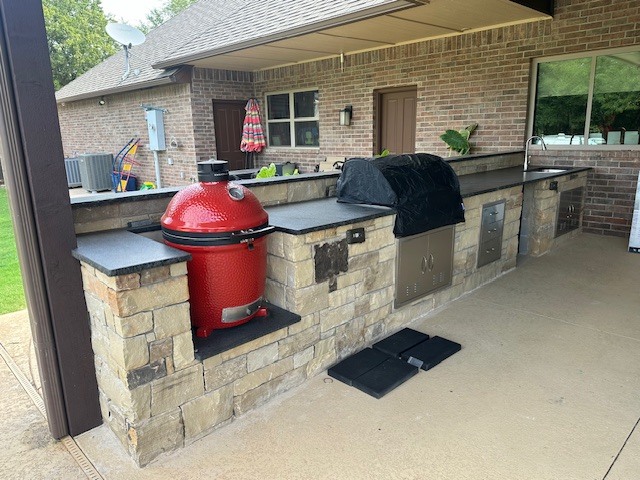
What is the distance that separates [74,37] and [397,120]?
66.7 ft

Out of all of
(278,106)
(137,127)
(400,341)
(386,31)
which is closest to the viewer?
(400,341)

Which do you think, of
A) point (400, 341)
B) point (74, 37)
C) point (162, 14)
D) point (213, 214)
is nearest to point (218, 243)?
point (213, 214)

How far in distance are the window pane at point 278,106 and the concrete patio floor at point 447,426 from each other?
305 inches

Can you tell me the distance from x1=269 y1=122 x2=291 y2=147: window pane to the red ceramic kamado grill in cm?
813

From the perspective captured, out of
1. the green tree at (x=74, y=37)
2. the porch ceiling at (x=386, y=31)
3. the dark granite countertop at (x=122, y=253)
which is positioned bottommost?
the dark granite countertop at (x=122, y=253)

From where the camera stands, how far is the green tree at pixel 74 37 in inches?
865

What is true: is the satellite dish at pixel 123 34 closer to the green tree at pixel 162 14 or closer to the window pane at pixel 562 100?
the window pane at pixel 562 100

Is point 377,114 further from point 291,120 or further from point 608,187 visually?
point 608,187

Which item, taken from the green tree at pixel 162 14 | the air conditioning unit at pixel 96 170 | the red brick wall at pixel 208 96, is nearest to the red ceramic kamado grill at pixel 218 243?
the red brick wall at pixel 208 96

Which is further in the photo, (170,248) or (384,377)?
(384,377)

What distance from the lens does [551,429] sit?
2248mm

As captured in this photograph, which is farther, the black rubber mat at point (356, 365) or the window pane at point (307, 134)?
the window pane at point (307, 134)

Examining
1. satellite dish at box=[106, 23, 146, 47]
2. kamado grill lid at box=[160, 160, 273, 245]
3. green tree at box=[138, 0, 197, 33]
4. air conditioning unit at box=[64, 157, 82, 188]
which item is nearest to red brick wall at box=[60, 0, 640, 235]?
satellite dish at box=[106, 23, 146, 47]

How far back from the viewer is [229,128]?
33.9 ft
